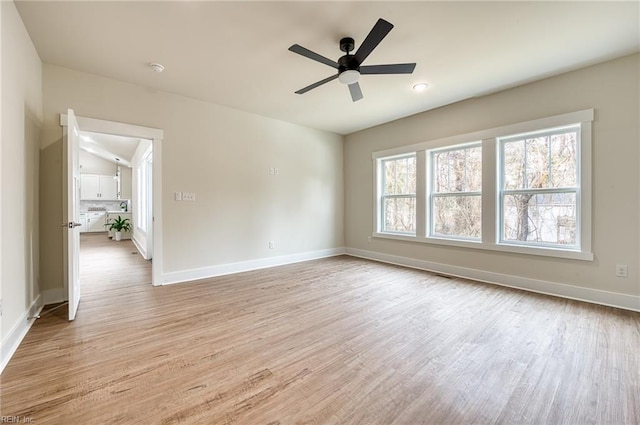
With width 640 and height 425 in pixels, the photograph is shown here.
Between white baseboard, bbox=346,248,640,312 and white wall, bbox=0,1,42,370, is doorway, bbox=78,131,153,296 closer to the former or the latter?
white wall, bbox=0,1,42,370

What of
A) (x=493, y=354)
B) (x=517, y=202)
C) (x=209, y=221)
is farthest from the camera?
(x=209, y=221)

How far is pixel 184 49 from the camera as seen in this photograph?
9.01 ft

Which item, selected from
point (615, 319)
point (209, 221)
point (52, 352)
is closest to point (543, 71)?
point (615, 319)

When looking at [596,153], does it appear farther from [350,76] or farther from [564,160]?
[350,76]

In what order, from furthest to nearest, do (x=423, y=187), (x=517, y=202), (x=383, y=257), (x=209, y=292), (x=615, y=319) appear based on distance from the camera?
(x=383, y=257) < (x=423, y=187) < (x=517, y=202) < (x=209, y=292) < (x=615, y=319)

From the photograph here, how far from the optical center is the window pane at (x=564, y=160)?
330 cm

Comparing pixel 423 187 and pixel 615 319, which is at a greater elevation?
pixel 423 187

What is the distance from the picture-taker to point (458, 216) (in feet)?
14.3

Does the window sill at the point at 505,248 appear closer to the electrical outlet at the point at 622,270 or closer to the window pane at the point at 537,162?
the electrical outlet at the point at 622,270

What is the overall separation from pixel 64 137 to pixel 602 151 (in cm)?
615

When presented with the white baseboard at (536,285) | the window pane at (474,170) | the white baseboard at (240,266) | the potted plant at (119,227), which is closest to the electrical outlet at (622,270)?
the white baseboard at (536,285)

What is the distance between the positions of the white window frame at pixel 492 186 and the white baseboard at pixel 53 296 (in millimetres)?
4759

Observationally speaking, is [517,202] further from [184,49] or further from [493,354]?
[184,49]

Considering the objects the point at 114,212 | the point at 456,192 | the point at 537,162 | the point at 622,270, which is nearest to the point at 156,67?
the point at 456,192
